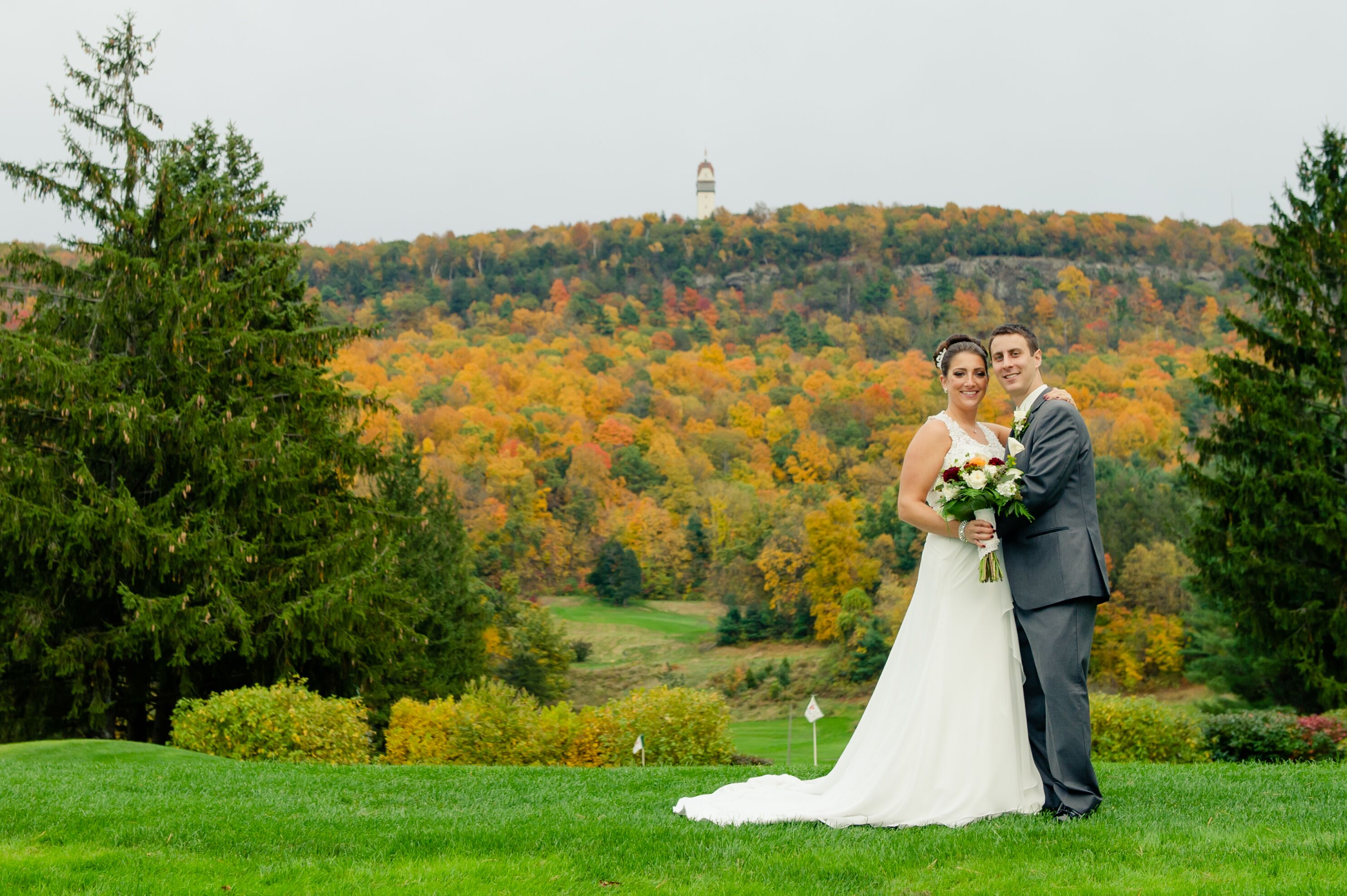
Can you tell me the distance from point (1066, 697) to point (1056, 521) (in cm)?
97

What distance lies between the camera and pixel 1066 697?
19.6ft

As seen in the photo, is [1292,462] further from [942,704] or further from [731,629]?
[731,629]

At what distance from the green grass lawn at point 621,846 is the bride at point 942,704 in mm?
268

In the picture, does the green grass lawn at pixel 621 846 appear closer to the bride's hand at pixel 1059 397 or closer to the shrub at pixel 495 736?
the bride's hand at pixel 1059 397

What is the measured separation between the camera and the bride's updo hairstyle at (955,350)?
6.56m

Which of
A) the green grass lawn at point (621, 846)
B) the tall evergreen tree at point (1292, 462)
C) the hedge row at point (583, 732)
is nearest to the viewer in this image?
the green grass lawn at point (621, 846)

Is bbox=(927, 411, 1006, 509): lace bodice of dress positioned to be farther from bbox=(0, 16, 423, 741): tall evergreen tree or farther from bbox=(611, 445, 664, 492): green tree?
bbox=(611, 445, 664, 492): green tree

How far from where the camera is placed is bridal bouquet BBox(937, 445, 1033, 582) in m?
5.96

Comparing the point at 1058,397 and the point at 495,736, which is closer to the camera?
the point at 1058,397

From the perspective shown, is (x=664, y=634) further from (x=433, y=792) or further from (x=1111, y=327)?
(x=433, y=792)

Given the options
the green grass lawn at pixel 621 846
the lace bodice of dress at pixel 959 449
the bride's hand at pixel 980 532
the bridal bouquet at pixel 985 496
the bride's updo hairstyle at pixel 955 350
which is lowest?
the green grass lawn at pixel 621 846

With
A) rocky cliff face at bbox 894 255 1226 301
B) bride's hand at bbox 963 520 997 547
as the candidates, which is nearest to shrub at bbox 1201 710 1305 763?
bride's hand at bbox 963 520 997 547

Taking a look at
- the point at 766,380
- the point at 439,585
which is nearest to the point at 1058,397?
the point at 439,585

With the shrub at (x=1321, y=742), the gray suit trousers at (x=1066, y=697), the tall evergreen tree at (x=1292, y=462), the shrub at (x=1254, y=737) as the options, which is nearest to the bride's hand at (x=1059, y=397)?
the gray suit trousers at (x=1066, y=697)
